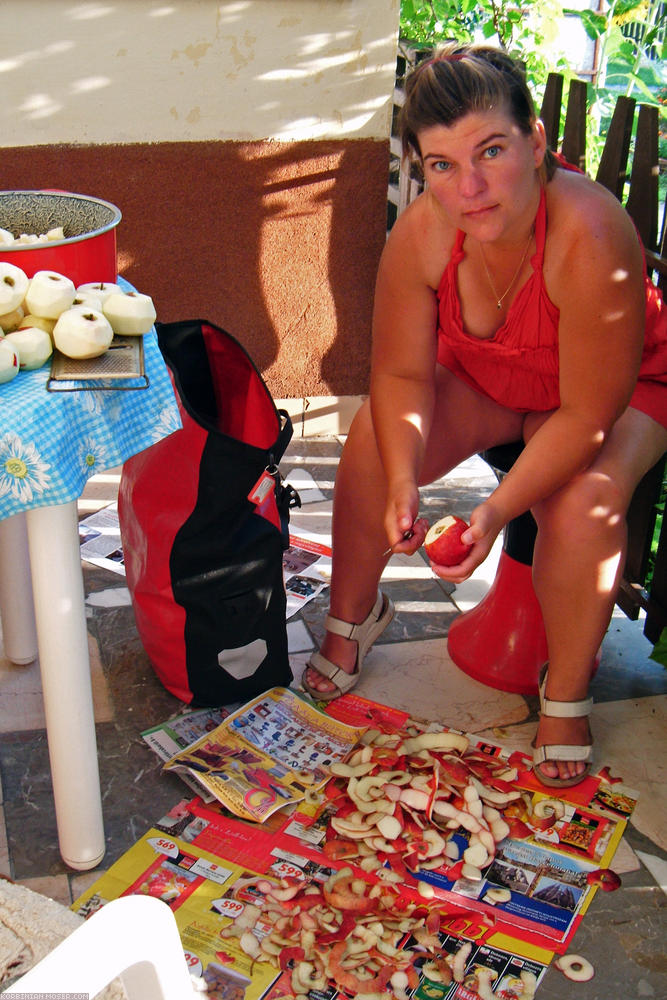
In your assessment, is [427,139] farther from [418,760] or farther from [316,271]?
[316,271]

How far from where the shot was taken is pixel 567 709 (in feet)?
Answer: 6.33

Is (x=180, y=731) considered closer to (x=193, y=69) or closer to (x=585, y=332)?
(x=585, y=332)

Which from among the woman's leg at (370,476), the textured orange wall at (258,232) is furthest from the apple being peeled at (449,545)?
the textured orange wall at (258,232)

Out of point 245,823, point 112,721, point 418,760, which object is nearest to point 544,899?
point 418,760

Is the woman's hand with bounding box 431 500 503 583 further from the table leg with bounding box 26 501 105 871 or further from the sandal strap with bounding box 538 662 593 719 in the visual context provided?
the table leg with bounding box 26 501 105 871

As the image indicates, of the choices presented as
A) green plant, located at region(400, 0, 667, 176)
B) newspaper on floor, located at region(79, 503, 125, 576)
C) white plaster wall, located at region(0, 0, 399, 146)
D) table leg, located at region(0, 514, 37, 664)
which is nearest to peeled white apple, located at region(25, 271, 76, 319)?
table leg, located at region(0, 514, 37, 664)

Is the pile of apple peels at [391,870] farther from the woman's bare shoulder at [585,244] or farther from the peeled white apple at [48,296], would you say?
the peeled white apple at [48,296]

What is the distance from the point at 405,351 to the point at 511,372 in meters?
0.21

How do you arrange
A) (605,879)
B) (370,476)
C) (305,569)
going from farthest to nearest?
1. (305,569)
2. (370,476)
3. (605,879)

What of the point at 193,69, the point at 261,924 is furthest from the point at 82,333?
the point at 193,69

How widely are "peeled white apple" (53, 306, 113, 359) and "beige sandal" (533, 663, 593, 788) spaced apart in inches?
42.9

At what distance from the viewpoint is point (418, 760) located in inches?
75.5

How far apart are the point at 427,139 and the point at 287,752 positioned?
115cm

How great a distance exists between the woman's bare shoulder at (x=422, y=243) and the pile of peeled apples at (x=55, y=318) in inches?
24.2
